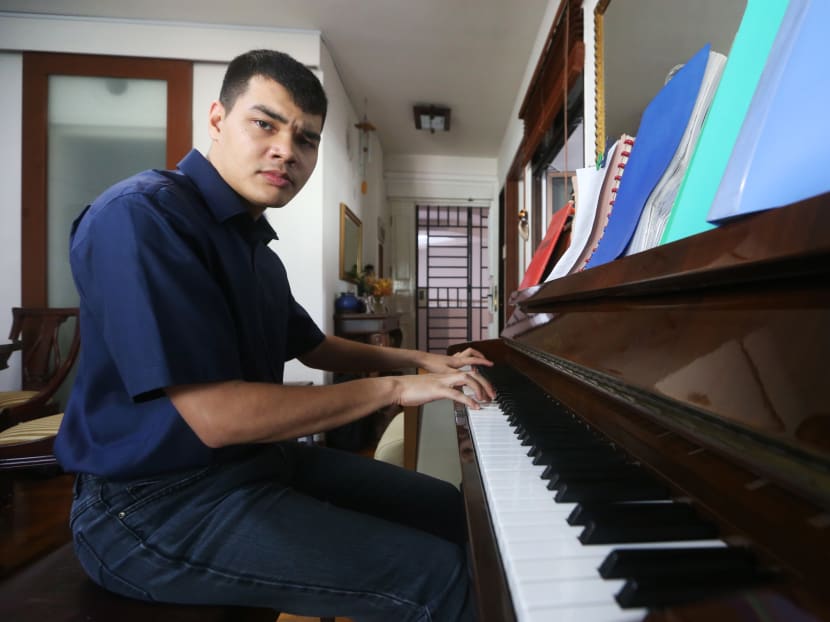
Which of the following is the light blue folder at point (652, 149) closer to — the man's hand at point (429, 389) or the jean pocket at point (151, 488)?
the man's hand at point (429, 389)

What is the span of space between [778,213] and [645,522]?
1.09 feet

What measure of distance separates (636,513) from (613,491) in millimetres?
52

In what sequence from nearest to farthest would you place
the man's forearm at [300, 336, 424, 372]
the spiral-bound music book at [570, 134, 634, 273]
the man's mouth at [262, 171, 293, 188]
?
the man's mouth at [262, 171, 293, 188] < the spiral-bound music book at [570, 134, 634, 273] < the man's forearm at [300, 336, 424, 372]

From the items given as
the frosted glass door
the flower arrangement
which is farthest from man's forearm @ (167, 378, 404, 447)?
the flower arrangement

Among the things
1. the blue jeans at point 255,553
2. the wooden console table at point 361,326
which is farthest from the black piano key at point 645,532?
the wooden console table at point 361,326

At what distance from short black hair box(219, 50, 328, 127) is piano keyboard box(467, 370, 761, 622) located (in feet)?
2.99

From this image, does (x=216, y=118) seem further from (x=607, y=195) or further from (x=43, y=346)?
(x=43, y=346)

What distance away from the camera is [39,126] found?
323 cm

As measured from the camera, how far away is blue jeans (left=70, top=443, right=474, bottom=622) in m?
0.64

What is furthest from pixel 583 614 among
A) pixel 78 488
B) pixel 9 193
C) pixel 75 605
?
pixel 9 193

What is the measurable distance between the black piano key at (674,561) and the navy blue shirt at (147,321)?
602 millimetres

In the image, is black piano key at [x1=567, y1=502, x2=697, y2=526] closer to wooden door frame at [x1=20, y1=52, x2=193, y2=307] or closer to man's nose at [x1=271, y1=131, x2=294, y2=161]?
man's nose at [x1=271, y1=131, x2=294, y2=161]

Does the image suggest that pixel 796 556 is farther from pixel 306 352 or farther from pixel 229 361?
pixel 306 352

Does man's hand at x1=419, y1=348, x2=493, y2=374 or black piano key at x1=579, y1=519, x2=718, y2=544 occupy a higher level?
man's hand at x1=419, y1=348, x2=493, y2=374
